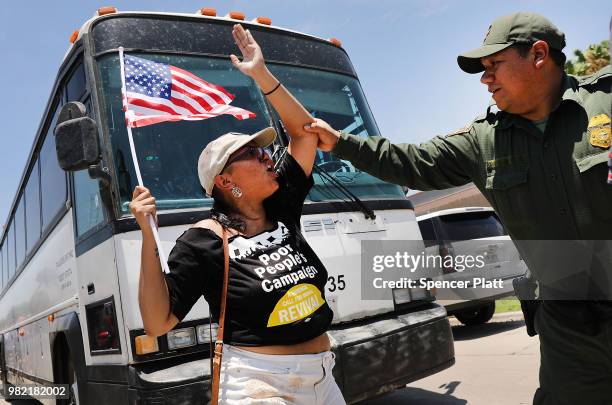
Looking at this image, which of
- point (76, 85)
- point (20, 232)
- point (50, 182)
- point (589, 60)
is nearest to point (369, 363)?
point (76, 85)

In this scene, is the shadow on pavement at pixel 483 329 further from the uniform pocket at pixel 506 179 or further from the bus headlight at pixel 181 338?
the uniform pocket at pixel 506 179

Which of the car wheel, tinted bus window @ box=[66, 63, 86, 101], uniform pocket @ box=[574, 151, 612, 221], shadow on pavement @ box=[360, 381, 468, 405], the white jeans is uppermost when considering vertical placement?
tinted bus window @ box=[66, 63, 86, 101]

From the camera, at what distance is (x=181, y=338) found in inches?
156

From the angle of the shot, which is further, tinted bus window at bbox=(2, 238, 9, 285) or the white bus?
tinted bus window at bbox=(2, 238, 9, 285)

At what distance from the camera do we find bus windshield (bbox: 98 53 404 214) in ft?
13.9

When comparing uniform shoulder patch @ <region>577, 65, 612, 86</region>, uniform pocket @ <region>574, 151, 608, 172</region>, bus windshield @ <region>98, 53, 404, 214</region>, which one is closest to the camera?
uniform pocket @ <region>574, 151, 608, 172</region>

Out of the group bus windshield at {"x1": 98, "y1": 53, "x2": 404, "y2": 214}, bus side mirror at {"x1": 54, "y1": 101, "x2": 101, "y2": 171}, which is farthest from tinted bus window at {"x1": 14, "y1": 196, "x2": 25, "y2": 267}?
bus side mirror at {"x1": 54, "y1": 101, "x2": 101, "y2": 171}

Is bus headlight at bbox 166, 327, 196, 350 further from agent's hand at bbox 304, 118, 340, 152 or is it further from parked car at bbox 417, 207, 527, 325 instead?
parked car at bbox 417, 207, 527, 325

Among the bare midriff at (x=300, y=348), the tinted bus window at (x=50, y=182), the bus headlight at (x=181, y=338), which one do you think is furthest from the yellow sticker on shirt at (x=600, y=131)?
the tinted bus window at (x=50, y=182)

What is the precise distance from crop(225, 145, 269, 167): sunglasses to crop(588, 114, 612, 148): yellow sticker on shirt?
53.3 inches

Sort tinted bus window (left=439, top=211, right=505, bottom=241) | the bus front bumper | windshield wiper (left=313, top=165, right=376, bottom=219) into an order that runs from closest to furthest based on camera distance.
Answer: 1. the bus front bumper
2. windshield wiper (left=313, top=165, right=376, bottom=219)
3. tinted bus window (left=439, top=211, right=505, bottom=241)

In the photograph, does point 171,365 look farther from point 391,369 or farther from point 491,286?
point 491,286

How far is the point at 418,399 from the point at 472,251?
13.8ft

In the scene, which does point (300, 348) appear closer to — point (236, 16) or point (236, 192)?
point (236, 192)
